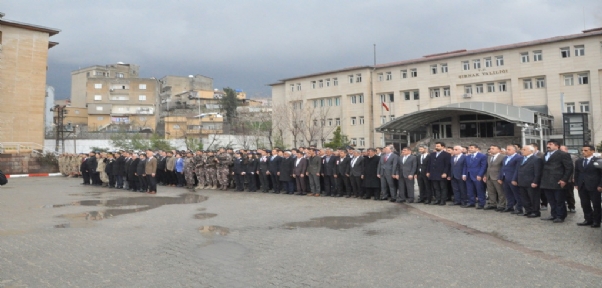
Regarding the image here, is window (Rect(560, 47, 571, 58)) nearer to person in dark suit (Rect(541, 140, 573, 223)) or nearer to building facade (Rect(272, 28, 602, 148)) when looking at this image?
building facade (Rect(272, 28, 602, 148))

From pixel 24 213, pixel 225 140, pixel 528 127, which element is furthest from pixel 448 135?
pixel 24 213

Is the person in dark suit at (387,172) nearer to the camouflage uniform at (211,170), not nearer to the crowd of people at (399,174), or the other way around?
the crowd of people at (399,174)

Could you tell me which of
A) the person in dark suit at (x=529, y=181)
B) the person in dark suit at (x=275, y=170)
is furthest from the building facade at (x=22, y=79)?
the person in dark suit at (x=529, y=181)

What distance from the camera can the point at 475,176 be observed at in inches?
469

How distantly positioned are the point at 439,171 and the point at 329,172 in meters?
4.17

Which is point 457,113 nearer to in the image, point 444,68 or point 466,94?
point 466,94

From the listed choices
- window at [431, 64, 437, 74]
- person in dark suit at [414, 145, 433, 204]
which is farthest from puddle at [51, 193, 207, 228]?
window at [431, 64, 437, 74]

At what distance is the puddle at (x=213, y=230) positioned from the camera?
333 inches

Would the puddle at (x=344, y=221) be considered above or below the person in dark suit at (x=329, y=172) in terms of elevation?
below

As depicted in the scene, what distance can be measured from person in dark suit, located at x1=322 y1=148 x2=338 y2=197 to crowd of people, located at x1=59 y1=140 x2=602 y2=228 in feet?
0.12

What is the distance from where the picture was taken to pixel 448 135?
46.1 metres

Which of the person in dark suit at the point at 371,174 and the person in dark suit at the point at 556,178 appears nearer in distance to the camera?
the person in dark suit at the point at 556,178

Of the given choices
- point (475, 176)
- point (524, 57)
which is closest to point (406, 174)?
point (475, 176)

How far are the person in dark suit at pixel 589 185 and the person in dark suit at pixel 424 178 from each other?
4412 mm
